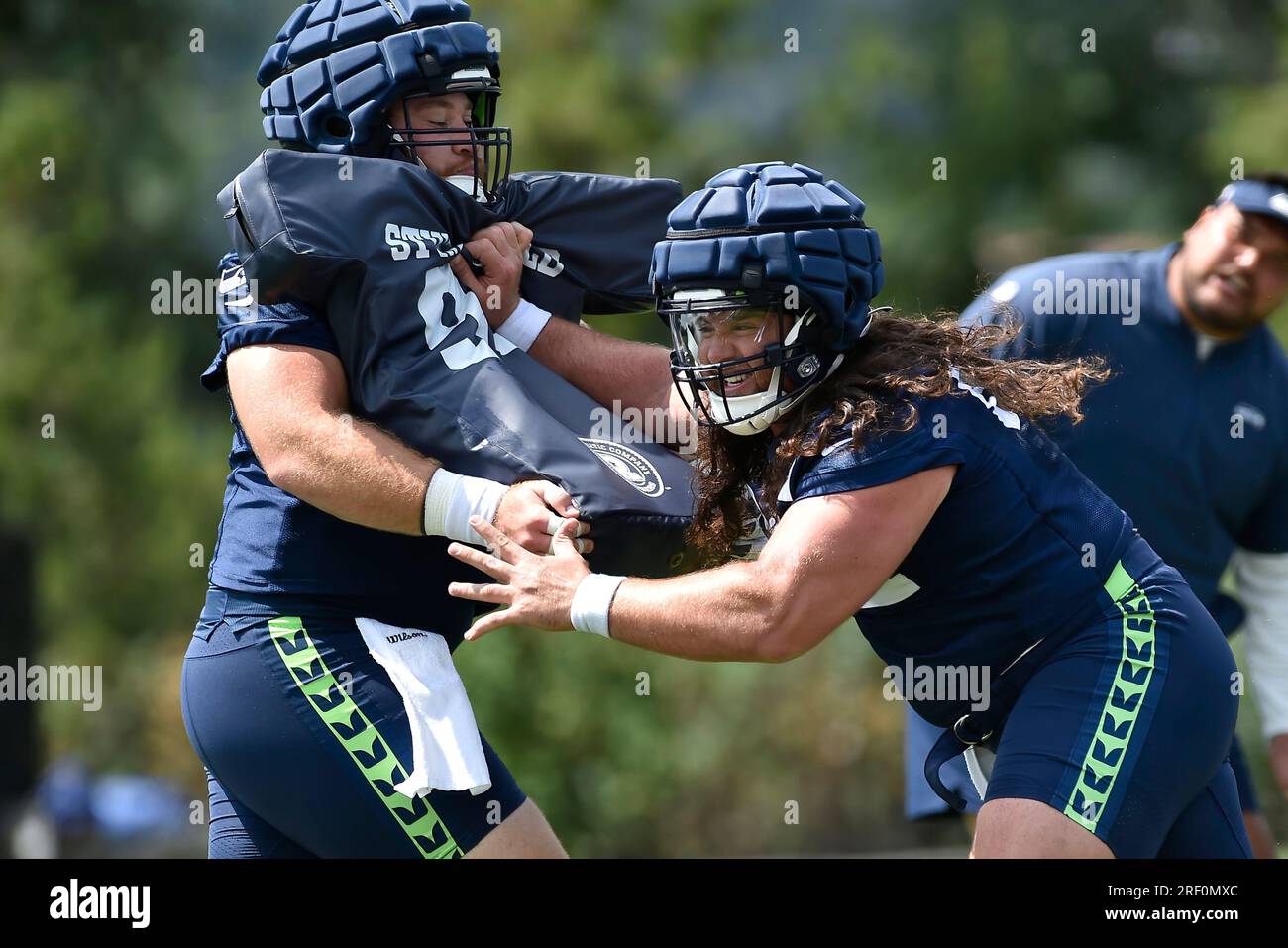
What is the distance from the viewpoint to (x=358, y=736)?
344 cm

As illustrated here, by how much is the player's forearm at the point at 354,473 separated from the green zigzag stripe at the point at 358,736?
309mm

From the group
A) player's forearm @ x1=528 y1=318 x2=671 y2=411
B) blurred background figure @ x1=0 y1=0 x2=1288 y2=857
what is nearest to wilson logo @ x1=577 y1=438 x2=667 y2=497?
player's forearm @ x1=528 y1=318 x2=671 y2=411

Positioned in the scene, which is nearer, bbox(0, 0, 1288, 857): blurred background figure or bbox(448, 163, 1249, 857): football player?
bbox(448, 163, 1249, 857): football player

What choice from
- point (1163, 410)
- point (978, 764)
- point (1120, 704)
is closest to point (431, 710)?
point (978, 764)

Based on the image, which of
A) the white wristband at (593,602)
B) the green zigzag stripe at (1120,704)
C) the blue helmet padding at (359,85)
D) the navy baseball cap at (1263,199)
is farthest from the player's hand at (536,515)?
the navy baseball cap at (1263,199)

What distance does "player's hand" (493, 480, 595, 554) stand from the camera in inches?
130

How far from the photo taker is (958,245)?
12156 millimetres

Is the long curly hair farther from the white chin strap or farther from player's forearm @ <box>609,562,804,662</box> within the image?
the white chin strap

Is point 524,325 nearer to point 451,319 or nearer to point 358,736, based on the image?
point 451,319

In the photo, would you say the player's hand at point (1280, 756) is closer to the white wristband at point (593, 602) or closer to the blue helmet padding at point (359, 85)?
the white wristband at point (593, 602)

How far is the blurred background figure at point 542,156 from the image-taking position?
37.9 ft

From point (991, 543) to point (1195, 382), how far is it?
193cm

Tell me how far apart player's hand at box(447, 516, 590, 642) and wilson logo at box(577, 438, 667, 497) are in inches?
8.8
